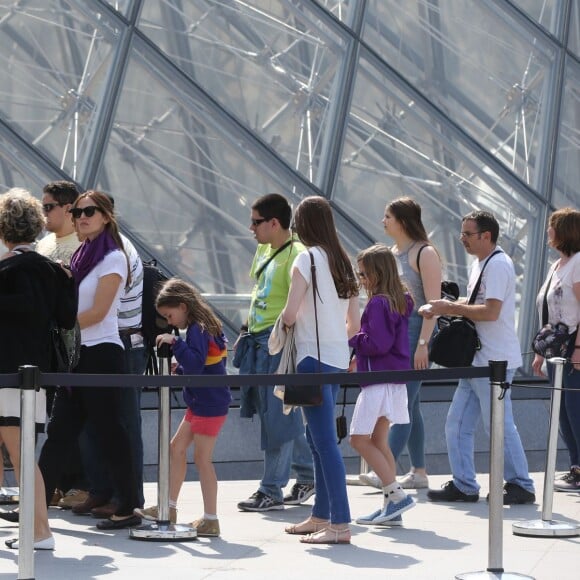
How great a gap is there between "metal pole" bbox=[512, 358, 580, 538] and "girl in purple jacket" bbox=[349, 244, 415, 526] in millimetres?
557

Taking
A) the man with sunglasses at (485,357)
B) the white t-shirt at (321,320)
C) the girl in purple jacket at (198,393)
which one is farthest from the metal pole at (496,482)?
the man with sunglasses at (485,357)

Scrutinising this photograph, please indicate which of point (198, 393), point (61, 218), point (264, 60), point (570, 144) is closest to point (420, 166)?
point (264, 60)

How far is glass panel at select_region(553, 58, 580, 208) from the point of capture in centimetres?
1212

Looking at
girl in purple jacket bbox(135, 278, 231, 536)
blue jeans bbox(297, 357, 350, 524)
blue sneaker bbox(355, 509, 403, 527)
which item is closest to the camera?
blue jeans bbox(297, 357, 350, 524)

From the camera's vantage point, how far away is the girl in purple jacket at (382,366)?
690cm

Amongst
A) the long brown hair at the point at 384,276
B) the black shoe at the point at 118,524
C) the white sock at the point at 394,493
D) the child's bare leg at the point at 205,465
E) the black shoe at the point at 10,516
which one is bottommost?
the black shoe at the point at 118,524

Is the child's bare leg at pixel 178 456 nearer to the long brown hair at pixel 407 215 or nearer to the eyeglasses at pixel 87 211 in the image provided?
the eyeglasses at pixel 87 211

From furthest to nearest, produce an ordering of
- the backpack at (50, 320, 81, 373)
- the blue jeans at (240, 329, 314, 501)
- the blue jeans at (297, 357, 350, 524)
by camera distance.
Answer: the blue jeans at (240, 329, 314, 501) < the blue jeans at (297, 357, 350, 524) < the backpack at (50, 320, 81, 373)

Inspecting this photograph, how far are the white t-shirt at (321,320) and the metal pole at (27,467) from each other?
1.52 metres

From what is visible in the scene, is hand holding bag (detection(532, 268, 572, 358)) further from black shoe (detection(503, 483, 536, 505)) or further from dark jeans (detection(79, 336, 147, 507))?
dark jeans (detection(79, 336, 147, 507))

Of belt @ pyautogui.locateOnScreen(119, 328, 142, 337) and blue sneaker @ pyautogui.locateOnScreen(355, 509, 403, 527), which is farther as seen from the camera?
belt @ pyautogui.locateOnScreen(119, 328, 142, 337)

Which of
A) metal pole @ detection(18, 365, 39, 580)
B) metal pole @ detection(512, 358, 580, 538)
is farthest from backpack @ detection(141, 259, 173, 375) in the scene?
metal pole @ detection(18, 365, 39, 580)

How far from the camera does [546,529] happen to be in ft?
21.9

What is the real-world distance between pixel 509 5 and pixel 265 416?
6069mm
